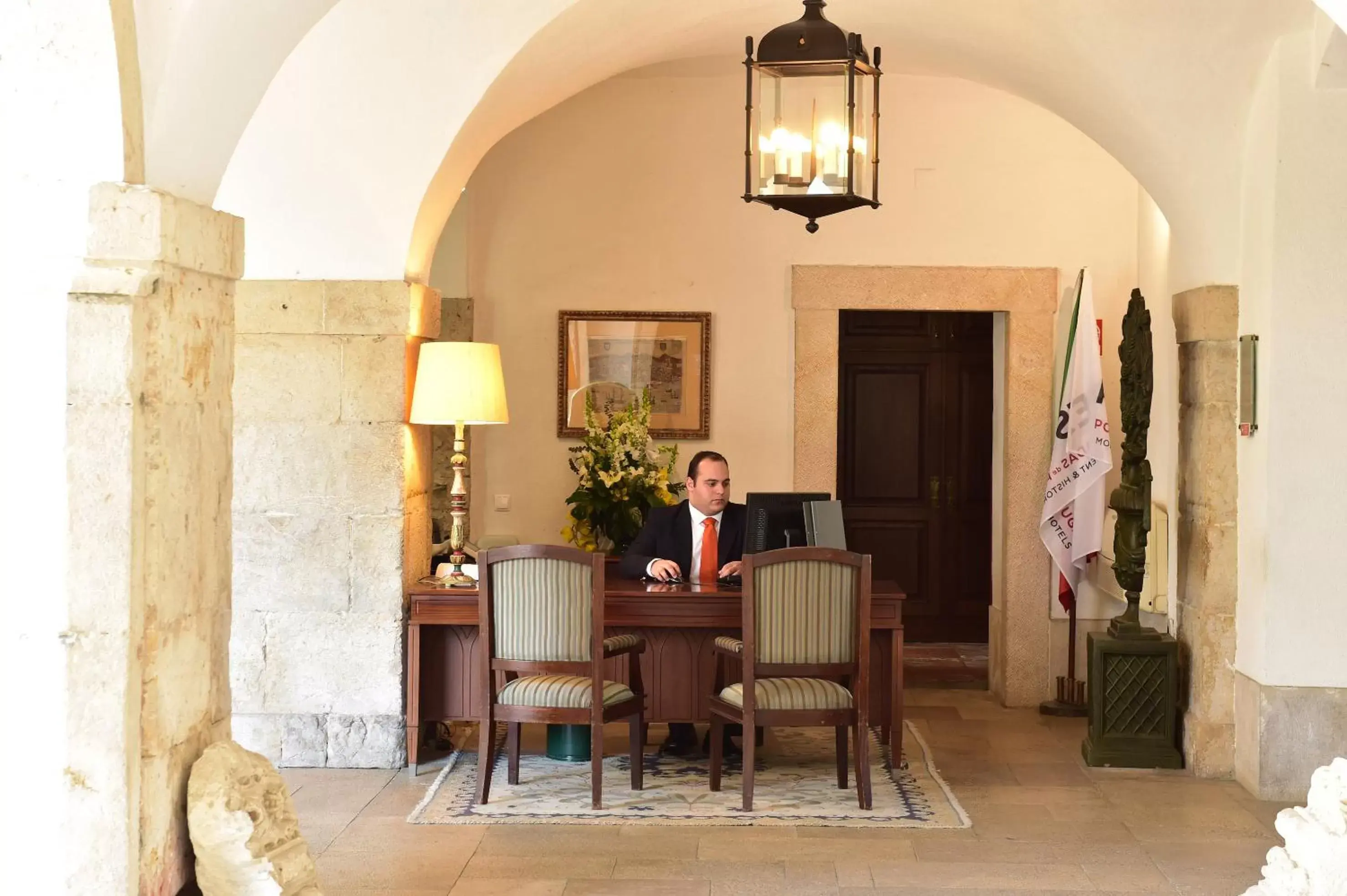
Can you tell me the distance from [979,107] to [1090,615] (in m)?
2.94

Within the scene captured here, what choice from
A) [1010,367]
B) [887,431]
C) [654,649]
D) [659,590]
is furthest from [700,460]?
[887,431]

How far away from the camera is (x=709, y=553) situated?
6434 millimetres

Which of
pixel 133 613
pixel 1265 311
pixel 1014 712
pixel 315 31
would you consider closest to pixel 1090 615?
pixel 1014 712

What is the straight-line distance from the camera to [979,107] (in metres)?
8.17

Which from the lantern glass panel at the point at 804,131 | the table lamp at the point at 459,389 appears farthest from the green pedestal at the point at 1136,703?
the lantern glass panel at the point at 804,131

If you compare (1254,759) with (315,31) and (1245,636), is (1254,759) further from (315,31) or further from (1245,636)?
(315,31)

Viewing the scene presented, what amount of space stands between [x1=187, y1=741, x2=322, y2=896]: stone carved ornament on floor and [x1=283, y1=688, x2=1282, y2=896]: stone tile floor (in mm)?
1024

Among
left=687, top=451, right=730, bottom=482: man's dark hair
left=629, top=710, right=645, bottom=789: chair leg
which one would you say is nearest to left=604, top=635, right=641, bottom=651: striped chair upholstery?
left=629, top=710, right=645, bottom=789: chair leg

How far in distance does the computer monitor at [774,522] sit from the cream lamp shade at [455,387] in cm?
116

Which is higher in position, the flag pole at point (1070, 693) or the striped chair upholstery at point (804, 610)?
the striped chair upholstery at point (804, 610)

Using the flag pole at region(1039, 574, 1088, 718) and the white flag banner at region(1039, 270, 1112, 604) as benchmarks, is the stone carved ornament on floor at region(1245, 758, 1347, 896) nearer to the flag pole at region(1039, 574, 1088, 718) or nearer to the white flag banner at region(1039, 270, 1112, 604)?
the white flag banner at region(1039, 270, 1112, 604)

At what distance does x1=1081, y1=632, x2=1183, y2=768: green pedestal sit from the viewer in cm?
638

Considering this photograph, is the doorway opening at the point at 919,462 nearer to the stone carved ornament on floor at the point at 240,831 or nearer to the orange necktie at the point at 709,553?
the orange necktie at the point at 709,553

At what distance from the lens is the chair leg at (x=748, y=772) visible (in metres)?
5.42
